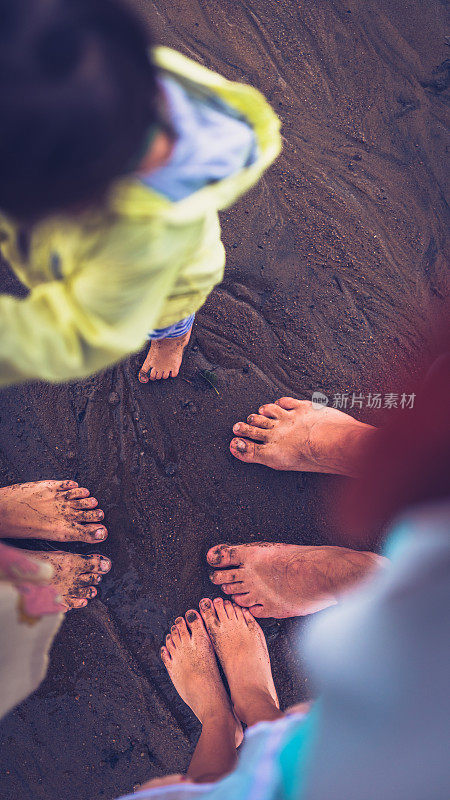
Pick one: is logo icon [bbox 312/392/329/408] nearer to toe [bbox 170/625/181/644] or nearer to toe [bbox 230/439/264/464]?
toe [bbox 230/439/264/464]

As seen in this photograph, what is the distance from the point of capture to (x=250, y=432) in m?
2.16

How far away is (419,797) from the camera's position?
116cm

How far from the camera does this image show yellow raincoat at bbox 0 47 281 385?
3.00 feet

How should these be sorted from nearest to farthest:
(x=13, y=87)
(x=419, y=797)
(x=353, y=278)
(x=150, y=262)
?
(x=13, y=87), (x=150, y=262), (x=419, y=797), (x=353, y=278)

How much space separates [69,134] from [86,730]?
2167 millimetres

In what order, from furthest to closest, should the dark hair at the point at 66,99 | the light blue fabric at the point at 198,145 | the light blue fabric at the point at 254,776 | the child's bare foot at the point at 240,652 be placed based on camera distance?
the child's bare foot at the point at 240,652
the light blue fabric at the point at 254,776
the light blue fabric at the point at 198,145
the dark hair at the point at 66,99

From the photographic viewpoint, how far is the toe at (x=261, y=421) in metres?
2.17

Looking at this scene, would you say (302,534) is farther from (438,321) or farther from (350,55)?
(350,55)

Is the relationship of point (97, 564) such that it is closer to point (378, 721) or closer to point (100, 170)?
point (378, 721)

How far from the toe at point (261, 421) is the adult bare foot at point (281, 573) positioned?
0.51m

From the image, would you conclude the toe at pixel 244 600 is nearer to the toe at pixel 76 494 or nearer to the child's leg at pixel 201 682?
the child's leg at pixel 201 682

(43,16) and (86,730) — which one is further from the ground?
(43,16)

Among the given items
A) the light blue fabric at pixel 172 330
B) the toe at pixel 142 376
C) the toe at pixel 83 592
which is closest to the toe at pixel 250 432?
the toe at pixel 142 376

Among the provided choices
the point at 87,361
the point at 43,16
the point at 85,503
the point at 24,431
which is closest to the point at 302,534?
the point at 85,503
